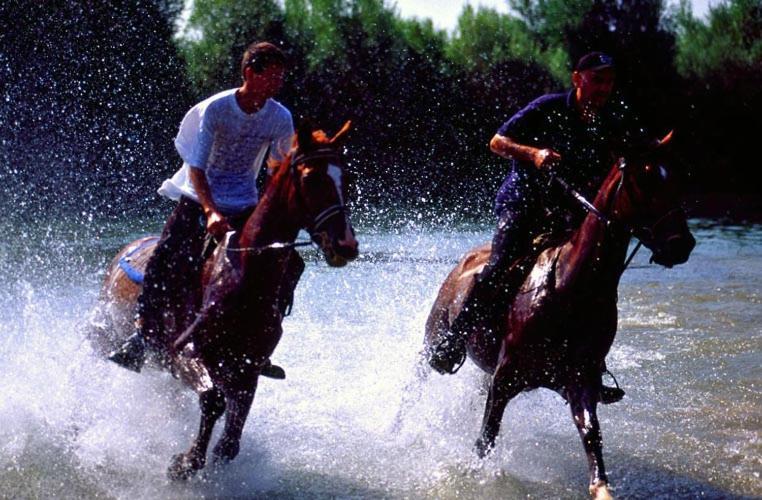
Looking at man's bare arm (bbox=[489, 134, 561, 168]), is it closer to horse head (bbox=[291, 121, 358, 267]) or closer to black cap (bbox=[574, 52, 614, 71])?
black cap (bbox=[574, 52, 614, 71])

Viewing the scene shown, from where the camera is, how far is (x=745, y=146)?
40906mm

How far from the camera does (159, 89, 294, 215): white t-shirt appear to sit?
6.95m

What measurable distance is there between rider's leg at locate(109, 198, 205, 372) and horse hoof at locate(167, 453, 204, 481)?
2.84ft

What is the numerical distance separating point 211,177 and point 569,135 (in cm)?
256

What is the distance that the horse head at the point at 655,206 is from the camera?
6305 mm

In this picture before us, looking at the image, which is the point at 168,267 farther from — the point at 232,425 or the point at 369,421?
the point at 369,421

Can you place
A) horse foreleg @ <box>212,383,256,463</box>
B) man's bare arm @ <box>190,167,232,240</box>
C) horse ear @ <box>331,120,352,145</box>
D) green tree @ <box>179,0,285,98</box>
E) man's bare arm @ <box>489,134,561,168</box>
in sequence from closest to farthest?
1. horse ear @ <box>331,120,352,145</box>
2. man's bare arm @ <box>190,167,232,240</box>
3. horse foreleg @ <box>212,383,256,463</box>
4. man's bare arm @ <box>489,134,561,168</box>
5. green tree @ <box>179,0,285,98</box>

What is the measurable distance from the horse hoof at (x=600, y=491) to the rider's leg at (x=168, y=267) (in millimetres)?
2985

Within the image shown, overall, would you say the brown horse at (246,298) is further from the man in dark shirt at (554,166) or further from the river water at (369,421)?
the man in dark shirt at (554,166)

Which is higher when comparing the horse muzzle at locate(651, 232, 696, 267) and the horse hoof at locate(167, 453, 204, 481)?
the horse muzzle at locate(651, 232, 696, 267)

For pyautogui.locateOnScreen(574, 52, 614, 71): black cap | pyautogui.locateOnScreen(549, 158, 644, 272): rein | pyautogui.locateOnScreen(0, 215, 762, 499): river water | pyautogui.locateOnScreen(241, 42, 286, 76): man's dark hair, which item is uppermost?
pyautogui.locateOnScreen(241, 42, 286, 76): man's dark hair

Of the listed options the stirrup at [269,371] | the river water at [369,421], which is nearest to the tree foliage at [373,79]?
the river water at [369,421]

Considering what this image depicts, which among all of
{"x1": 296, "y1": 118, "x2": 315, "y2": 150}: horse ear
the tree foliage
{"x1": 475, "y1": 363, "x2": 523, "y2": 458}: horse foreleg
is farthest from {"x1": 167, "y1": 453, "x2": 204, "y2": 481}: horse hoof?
the tree foliage

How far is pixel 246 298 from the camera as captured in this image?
21.7 feet
